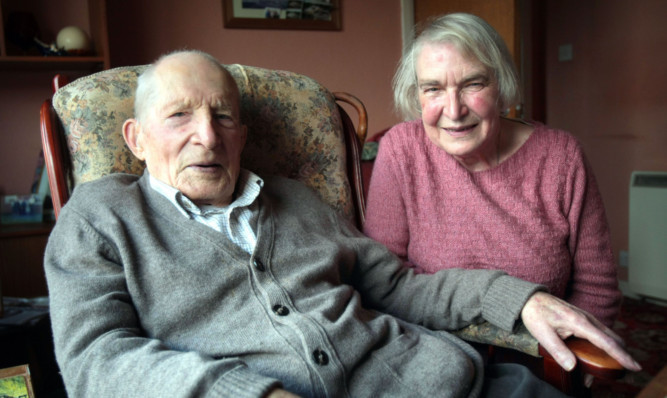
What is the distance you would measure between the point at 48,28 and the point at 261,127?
6.44 ft

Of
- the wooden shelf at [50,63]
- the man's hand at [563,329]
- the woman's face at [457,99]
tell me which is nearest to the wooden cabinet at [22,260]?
the wooden shelf at [50,63]

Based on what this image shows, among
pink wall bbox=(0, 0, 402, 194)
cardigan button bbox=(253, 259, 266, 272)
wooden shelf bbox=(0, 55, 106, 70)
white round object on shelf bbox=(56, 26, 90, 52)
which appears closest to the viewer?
cardigan button bbox=(253, 259, 266, 272)

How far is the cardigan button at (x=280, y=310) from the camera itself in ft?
3.22

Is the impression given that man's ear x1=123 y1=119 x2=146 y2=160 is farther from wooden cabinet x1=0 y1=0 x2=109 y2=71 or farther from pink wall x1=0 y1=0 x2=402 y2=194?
pink wall x1=0 y1=0 x2=402 y2=194

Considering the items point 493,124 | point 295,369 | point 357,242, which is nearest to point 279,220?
point 357,242

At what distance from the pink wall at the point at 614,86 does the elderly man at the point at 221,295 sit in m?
2.77

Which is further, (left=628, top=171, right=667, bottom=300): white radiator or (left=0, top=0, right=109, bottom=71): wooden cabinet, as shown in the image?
(left=628, top=171, right=667, bottom=300): white radiator

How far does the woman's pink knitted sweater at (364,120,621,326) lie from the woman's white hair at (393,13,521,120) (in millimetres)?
153

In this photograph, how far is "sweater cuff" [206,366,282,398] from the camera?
0.73 meters

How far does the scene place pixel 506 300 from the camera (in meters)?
1.07

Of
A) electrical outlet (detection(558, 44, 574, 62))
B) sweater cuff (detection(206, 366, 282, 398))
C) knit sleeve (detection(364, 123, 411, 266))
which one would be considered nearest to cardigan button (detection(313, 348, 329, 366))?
sweater cuff (detection(206, 366, 282, 398))

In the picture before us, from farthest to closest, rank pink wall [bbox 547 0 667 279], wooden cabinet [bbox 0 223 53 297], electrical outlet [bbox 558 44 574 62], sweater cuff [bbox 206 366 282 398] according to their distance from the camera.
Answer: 1. electrical outlet [bbox 558 44 574 62]
2. pink wall [bbox 547 0 667 279]
3. wooden cabinet [bbox 0 223 53 297]
4. sweater cuff [bbox 206 366 282 398]

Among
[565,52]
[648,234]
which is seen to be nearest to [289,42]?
[565,52]

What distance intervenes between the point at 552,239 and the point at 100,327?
1.02 m
